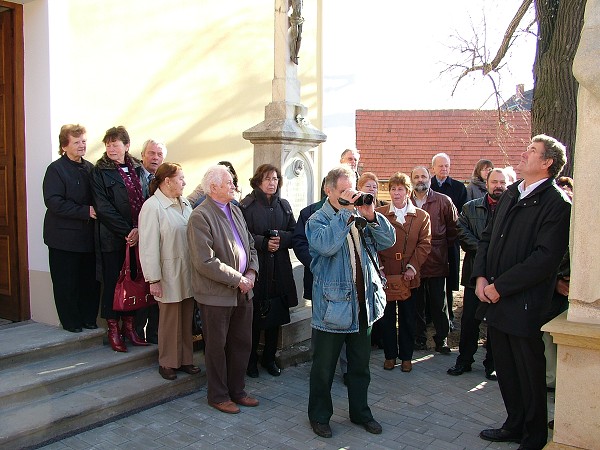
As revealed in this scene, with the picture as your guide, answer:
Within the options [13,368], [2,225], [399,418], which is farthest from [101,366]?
[399,418]

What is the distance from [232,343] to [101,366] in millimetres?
1051

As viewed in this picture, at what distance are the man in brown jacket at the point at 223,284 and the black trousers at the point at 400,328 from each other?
1.46 metres

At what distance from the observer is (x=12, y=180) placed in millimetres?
5820

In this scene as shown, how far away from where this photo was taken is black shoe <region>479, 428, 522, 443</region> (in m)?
4.44

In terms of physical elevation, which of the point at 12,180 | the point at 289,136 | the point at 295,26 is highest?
the point at 295,26

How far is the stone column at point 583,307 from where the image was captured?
3.35 m

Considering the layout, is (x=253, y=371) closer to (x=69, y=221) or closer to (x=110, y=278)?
(x=110, y=278)

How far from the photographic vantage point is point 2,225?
5.95 meters

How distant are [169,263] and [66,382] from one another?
115 centimetres

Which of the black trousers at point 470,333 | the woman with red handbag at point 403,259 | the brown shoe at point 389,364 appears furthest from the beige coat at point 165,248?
the black trousers at point 470,333

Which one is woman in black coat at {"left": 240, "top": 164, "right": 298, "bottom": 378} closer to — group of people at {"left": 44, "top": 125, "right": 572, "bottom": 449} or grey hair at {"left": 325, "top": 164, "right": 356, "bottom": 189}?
group of people at {"left": 44, "top": 125, "right": 572, "bottom": 449}

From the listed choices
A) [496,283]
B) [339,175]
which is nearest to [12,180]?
[339,175]

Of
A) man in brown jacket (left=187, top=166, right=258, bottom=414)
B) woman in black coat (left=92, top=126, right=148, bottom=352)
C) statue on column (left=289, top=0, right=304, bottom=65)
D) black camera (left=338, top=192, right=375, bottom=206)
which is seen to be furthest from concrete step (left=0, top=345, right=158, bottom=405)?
statue on column (left=289, top=0, right=304, bottom=65)

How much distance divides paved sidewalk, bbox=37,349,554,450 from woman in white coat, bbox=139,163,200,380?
0.42 m
